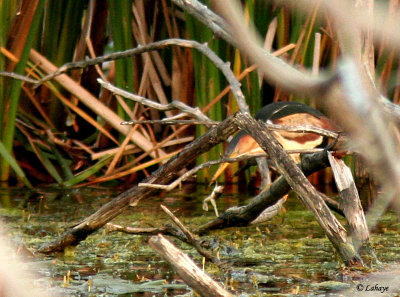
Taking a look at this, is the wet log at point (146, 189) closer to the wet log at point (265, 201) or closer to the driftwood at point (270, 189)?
the driftwood at point (270, 189)

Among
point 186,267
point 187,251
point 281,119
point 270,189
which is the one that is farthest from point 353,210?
point 281,119

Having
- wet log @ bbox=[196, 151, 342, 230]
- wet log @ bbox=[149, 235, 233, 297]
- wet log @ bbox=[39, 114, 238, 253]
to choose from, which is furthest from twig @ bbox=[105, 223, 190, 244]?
wet log @ bbox=[149, 235, 233, 297]

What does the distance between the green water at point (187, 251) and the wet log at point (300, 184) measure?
10cm

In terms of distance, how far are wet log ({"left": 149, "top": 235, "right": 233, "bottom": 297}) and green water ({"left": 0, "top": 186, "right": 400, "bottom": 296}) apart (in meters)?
0.56

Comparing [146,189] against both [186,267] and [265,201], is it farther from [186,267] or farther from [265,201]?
[186,267]

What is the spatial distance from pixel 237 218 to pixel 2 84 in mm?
2113

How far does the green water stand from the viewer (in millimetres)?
2137

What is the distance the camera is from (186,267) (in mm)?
1436

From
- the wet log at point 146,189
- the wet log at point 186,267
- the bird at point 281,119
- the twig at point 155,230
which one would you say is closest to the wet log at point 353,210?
the wet log at point 146,189

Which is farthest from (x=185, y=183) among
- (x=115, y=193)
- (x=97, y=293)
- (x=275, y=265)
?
(x=97, y=293)

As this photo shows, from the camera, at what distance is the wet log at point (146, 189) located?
229 centimetres

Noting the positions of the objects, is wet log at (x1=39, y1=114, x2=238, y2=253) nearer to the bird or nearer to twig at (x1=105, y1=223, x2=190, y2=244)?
twig at (x1=105, y1=223, x2=190, y2=244)

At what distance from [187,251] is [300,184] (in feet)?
2.35

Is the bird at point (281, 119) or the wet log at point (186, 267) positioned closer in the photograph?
the wet log at point (186, 267)
